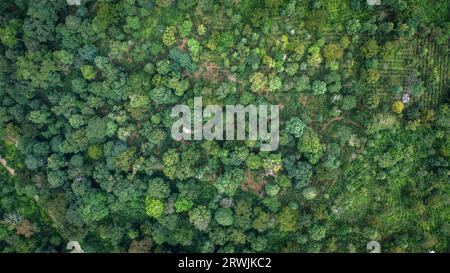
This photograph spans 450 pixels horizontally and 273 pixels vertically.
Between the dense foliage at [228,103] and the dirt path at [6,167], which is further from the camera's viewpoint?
the dirt path at [6,167]

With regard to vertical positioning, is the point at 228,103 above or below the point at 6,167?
above

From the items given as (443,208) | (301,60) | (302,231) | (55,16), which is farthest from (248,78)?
(443,208)

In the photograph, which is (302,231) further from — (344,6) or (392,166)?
(344,6)

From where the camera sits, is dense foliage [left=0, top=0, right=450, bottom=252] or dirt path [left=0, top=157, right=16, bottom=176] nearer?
dense foliage [left=0, top=0, right=450, bottom=252]

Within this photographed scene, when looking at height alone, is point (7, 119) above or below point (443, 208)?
above

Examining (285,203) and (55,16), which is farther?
Answer: (285,203)

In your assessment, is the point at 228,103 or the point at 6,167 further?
the point at 6,167
